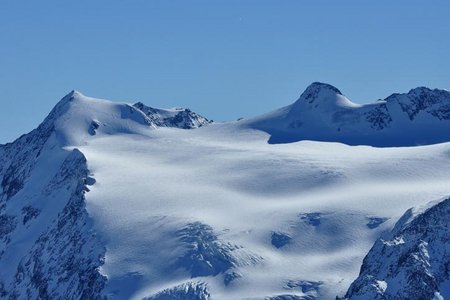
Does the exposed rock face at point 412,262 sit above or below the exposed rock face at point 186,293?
above

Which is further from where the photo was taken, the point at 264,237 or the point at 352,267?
the point at 264,237

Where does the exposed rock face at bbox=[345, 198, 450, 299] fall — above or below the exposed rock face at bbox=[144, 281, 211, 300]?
above

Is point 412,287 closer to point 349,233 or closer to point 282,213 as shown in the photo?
point 349,233

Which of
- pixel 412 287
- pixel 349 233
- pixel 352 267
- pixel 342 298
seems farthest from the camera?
pixel 349 233

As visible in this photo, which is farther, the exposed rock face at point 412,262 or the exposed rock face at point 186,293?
the exposed rock face at point 186,293

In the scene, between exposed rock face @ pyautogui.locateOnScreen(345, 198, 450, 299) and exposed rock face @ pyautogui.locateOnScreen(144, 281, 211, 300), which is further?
exposed rock face @ pyautogui.locateOnScreen(144, 281, 211, 300)

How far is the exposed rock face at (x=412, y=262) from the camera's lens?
14925 cm

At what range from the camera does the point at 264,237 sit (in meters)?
190

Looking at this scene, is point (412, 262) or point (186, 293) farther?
point (186, 293)

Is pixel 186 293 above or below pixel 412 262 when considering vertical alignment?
below

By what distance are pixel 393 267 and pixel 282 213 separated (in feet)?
151

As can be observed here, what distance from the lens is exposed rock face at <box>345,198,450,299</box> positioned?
14925 cm

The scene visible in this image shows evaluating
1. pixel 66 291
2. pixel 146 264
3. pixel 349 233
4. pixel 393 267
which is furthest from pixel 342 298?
pixel 66 291

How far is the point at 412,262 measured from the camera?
151 meters
